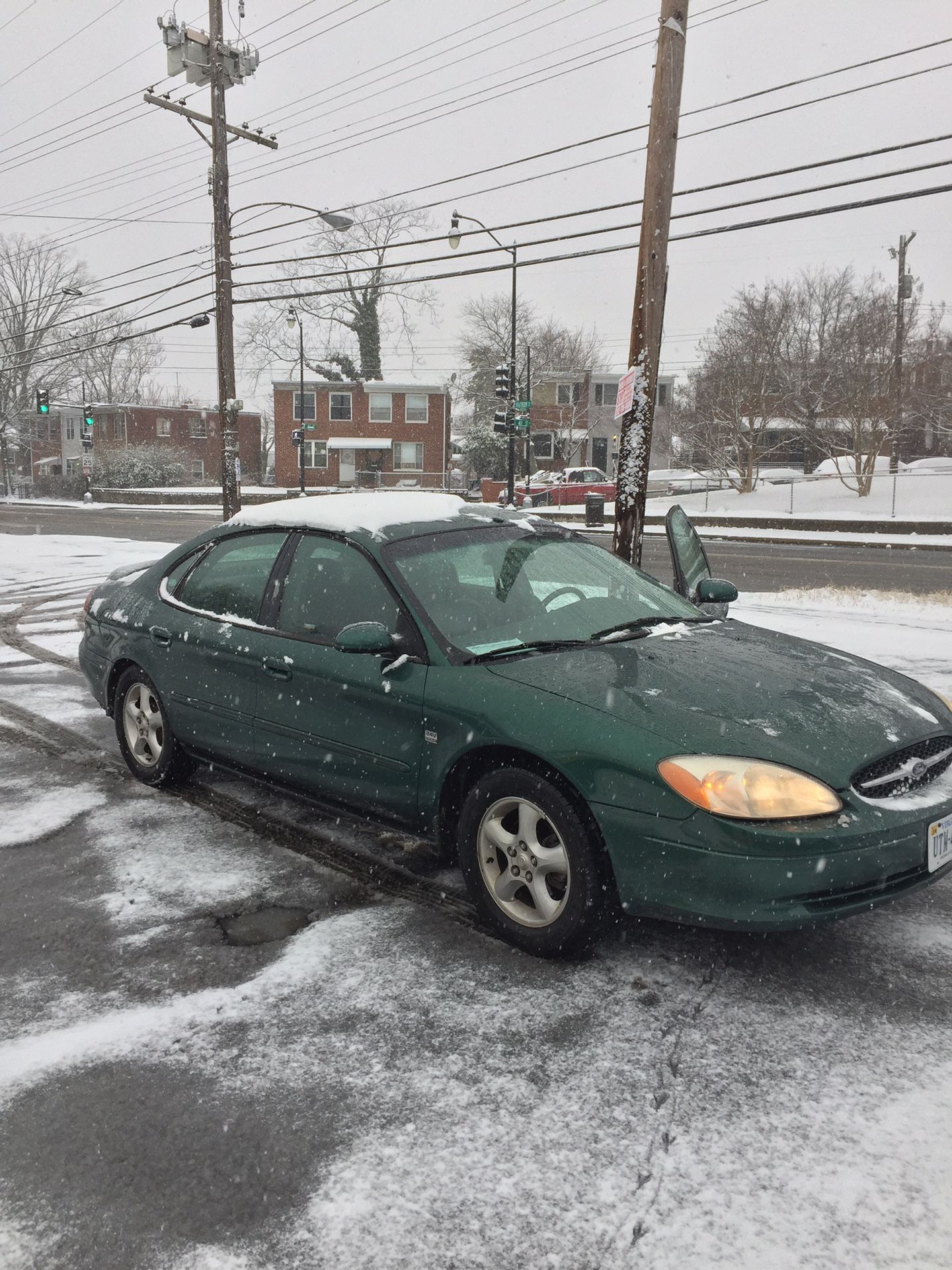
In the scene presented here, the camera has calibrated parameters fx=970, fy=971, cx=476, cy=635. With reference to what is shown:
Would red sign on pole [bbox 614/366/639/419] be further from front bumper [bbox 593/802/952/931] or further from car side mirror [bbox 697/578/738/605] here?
front bumper [bbox 593/802/952/931]

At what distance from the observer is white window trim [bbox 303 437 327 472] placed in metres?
54.9

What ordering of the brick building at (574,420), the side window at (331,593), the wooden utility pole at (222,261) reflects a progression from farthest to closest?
1. the brick building at (574,420)
2. the wooden utility pole at (222,261)
3. the side window at (331,593)

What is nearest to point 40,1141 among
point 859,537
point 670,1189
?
point 670,1189

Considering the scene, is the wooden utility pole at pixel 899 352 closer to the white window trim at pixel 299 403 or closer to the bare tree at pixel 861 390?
the bare tree at pixel 861 390

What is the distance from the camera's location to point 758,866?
277 centimetres

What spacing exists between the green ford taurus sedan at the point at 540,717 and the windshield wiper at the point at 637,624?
1cm

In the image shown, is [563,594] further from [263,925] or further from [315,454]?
[315,454]

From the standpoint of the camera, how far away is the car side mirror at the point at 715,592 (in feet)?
15.6

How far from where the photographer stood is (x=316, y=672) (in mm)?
3938

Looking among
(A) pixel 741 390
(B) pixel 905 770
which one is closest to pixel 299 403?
(A) pixel 741 390

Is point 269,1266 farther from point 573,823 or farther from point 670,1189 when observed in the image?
point 573,823

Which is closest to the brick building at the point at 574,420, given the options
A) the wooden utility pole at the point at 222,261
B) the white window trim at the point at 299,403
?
the white window trim at the point at 299,403

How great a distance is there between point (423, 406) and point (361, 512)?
5183 cm

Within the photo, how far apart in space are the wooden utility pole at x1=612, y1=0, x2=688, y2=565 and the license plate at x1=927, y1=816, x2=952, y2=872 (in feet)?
19.1
